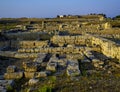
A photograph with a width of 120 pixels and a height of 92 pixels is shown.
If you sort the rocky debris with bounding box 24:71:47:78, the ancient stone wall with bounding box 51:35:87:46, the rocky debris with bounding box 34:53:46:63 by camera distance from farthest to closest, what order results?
1. the ancient stone wall with bounding box 51:35:87:46
2. the rocky debris with bounding box 34:53:46:63
3. the rocky debris with bounding box 24:71:47:78

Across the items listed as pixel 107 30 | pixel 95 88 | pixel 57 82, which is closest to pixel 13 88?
pixel 57 82

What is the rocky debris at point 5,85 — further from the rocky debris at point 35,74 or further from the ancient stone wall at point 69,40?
the ancient stone wall at point 69,40

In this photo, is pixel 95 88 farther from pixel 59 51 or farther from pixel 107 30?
pixel 107 30

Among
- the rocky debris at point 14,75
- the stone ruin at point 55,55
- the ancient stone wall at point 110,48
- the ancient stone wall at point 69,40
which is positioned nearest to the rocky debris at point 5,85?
the stone ruin at point 55,55

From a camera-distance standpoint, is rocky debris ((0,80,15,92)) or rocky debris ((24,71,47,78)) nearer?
rocky debris ((0,80,15,92))

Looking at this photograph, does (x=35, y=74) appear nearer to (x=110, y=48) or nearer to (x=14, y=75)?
(x=14, y=75)

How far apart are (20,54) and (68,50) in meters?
3.47

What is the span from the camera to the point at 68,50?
21.2m

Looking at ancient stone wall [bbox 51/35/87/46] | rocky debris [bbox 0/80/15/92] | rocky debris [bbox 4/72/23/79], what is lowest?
ancient stone wall [bbox 51/35/87/46]

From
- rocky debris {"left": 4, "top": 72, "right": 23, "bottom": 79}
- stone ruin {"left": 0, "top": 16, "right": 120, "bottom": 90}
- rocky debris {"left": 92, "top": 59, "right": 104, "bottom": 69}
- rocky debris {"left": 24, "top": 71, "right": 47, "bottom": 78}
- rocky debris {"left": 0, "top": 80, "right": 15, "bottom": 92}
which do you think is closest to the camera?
rocky debris {"left": 0, "top": 80, "right": 15, "bottom": 92}

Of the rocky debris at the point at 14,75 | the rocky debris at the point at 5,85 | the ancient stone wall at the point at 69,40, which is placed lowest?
the ancient stone wall at the point at 69,40

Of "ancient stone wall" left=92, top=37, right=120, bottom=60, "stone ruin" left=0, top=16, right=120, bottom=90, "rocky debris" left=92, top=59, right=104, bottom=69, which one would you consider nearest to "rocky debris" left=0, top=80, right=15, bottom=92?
"stone ruin" left=0, top=16, right=120, bottom=90

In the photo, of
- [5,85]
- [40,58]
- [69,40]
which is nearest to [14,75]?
[5,85]

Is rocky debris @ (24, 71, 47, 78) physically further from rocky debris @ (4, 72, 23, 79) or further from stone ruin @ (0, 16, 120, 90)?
rocky debris @ (4, 72, 23, 79)
